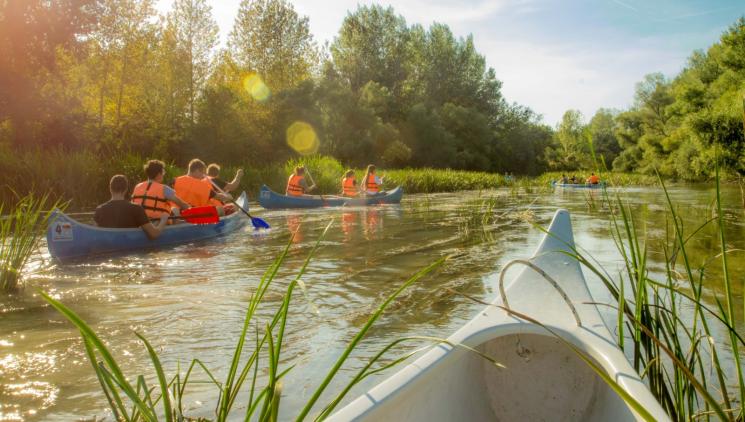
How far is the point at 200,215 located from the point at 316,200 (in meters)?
6.60

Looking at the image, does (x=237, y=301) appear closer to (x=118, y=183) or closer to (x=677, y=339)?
(x=118, y=183)

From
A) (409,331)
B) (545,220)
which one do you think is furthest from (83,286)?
(545,220)

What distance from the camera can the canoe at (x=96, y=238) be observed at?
6777 millimetres

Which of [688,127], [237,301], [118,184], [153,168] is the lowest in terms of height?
[237,301]

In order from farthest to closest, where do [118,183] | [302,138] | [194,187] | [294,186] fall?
[302,138], [294,186], [194,187], [118,183]

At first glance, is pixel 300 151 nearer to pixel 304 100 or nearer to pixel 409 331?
pixel 304 100

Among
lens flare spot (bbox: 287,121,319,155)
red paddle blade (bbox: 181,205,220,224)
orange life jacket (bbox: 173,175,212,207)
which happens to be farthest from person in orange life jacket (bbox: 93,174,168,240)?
lens flare spot (bbox: 287,121,319,155)

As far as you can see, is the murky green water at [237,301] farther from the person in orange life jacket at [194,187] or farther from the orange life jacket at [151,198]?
the person in orange life jacket at [194,187]

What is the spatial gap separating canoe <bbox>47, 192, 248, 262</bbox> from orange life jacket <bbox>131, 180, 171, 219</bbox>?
29cm

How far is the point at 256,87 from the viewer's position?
3194cm

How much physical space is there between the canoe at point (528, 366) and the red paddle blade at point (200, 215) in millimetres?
6800

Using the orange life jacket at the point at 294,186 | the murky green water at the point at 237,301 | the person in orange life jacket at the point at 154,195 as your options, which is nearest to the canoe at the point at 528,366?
the murky green water at the point at 237,301

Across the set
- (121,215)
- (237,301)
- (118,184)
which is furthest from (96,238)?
(237,301)

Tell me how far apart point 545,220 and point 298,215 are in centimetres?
551
